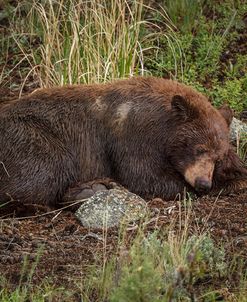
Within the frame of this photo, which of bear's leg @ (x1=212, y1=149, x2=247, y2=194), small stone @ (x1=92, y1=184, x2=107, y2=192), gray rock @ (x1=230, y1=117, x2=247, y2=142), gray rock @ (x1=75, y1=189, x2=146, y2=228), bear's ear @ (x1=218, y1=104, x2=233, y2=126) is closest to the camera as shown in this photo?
gray rock @ (x1=75, y1=189, x2=146, y2=228)

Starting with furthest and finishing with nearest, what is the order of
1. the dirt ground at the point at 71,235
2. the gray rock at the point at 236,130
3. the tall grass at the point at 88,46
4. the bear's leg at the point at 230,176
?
the tall grass at the point at 88,46 → the gray rock at the point at 236,130 → the bear's leg at the point at 230,176 → the dirt ground at the point at 71,235

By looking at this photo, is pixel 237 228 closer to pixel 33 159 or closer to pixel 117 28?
pixel 33 159

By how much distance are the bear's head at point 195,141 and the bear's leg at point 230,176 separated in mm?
135

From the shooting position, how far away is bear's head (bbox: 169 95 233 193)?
8328 mm

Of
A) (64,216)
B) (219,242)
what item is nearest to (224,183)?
(64,216)

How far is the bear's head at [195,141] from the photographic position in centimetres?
833

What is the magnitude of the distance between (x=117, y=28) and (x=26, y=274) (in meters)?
4.95

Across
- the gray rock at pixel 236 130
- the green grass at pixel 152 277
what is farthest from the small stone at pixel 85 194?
the gray rock at pixel 236 130

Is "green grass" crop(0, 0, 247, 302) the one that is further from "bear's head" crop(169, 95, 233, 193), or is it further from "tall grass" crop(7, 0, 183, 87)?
"bear's head" crop(169, 95, 233, 193)

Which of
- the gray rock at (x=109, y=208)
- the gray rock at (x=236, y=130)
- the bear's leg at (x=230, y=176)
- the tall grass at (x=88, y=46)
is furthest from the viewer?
the tall grass at (x=88, y=46)

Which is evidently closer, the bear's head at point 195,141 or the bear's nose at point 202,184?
the bear's nose at point 202,184

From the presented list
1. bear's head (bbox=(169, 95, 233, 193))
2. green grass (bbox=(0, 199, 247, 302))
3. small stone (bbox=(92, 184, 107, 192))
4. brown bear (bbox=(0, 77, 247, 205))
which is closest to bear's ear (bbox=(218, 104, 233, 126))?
brown bear (bbox=(0, 77, 247, 205))

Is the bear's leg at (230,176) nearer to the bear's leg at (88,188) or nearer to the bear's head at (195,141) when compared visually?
the bear's head at (195,141)

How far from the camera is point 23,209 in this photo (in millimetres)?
8273
